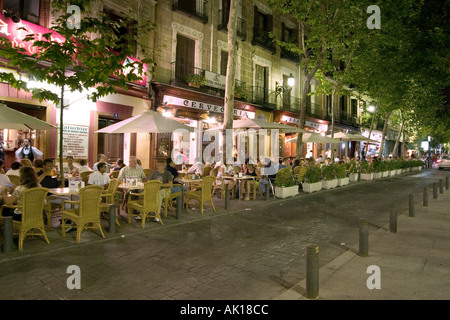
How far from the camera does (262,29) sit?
20922mm

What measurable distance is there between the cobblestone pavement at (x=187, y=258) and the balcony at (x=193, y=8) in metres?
11.5

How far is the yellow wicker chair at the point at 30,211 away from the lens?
5145 millimetres

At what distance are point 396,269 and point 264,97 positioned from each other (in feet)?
58.6

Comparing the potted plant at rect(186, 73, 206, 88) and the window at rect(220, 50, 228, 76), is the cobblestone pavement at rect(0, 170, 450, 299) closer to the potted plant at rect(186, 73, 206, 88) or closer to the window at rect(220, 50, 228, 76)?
the potted plant at rect(186, 73, 206, 88)

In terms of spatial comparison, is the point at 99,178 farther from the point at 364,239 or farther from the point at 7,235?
the point at 364,239

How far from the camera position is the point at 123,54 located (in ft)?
24.1

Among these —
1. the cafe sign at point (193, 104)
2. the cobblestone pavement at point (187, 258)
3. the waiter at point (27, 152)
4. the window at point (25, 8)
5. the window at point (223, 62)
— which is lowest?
the cobblestone pavement at point (187, 258)

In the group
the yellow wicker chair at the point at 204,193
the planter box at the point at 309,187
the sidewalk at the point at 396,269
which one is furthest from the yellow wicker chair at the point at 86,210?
the planter box at the point at 309,187

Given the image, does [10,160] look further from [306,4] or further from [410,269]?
[306,4]

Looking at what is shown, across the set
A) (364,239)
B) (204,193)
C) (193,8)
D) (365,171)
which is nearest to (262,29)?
(193,8)

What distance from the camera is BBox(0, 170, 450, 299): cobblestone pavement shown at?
386cm

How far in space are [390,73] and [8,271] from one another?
2142 centimetres

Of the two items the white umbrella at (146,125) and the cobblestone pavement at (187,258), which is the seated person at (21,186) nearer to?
the cobblestone pavement at (187,258)
